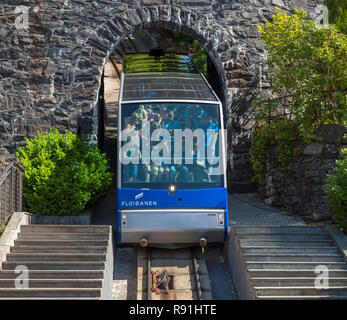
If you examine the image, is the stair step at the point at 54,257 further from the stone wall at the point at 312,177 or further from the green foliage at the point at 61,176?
the stone wall at the point at 312,177

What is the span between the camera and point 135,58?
15375 millimetres

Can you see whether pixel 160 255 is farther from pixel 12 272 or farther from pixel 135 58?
pixel 135 58

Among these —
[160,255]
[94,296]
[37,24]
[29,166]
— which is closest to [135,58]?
[37,24]

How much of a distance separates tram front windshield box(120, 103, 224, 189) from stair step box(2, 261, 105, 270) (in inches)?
60.9

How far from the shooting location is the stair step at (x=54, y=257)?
9.23 m

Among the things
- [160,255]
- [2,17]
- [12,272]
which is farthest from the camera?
[2,17]

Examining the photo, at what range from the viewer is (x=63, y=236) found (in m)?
9.96

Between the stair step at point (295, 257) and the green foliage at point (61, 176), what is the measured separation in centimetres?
354

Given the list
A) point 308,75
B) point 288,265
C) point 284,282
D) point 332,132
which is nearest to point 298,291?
point 284,282

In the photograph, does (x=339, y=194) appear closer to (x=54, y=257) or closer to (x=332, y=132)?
(x=332, y=132)

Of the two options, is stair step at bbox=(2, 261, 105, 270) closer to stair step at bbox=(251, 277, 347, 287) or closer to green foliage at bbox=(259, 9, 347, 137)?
stair step at bbox=(251, 277, 347, 287)

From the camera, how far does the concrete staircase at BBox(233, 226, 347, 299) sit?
8484 millimetres

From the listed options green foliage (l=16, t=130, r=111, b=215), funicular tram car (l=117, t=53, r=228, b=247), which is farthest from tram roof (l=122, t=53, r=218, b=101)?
green foliage (l=16, t=130, r=111, b=215)
